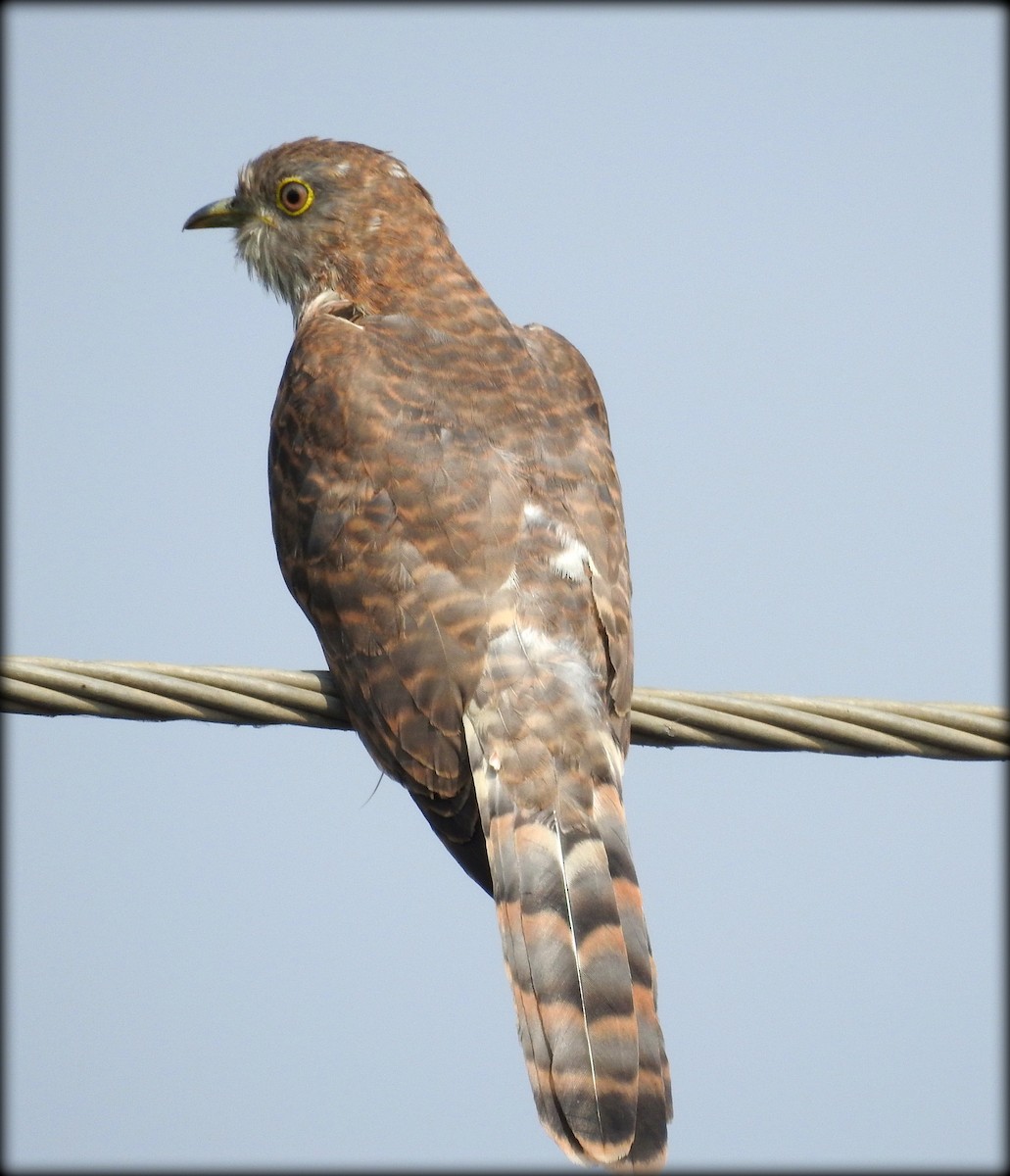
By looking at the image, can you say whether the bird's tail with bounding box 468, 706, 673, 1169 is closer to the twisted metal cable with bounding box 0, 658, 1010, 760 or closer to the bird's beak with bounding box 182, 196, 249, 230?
the twisted metal cable with bounding box 0, 658, 1010, 760

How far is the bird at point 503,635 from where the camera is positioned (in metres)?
4.02

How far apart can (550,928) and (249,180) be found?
380 cm

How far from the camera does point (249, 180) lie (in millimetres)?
6582

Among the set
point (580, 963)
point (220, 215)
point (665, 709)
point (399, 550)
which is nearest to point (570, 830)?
point (580, 963)

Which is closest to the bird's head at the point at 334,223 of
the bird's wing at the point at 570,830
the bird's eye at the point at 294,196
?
the bird's eye at the point at 294,196

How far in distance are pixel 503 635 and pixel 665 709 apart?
23.6 inches

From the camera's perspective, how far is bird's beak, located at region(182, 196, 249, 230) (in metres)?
6.67

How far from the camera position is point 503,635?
14.4 ft

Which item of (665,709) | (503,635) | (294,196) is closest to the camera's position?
(665,709)

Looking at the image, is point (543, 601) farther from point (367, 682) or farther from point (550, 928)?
point (550, 928)

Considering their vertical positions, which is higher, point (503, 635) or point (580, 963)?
point (503, 635)

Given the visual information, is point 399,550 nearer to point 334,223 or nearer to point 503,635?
point 503,635

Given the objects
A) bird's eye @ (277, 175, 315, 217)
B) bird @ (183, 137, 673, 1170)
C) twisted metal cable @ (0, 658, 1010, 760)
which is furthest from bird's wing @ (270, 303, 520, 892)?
bird's eye @ (277, 175, 315, 217)

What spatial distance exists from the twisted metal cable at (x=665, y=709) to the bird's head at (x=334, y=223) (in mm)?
2413
